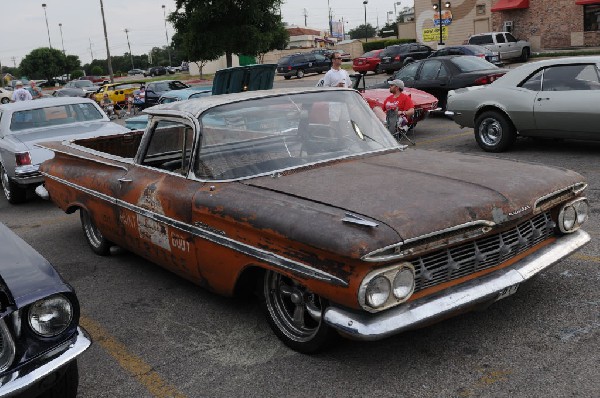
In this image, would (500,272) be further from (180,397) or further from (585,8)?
(585,8)

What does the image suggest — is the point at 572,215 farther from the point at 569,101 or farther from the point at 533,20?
the point at 533,20

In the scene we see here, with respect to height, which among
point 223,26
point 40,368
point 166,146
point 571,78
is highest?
point 223,26

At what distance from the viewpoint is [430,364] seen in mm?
3418

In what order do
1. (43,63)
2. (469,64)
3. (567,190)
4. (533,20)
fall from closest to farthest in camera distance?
(567,190), (469,64), (533,20), (43,63)

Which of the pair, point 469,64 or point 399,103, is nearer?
point 399,103

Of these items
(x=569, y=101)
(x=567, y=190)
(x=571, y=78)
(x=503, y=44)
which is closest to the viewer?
(x=567, y=190)

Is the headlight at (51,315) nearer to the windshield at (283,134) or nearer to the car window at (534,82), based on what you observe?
the windshield at (283,134)

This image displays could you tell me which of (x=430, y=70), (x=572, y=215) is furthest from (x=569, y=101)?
(x=430, y=70)

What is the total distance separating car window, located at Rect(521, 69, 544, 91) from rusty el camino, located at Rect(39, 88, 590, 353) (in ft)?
16.3

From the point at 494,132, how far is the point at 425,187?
6541mm

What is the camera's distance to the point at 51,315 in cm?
280

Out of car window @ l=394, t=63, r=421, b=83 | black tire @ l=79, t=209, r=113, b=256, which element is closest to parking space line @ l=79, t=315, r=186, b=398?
black tire @ l=79, t=209, r=113, b=256

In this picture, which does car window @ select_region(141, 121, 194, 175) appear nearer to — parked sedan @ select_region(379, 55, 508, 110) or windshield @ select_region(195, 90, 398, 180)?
windshield @ select_region(195, 90, 398, 180)

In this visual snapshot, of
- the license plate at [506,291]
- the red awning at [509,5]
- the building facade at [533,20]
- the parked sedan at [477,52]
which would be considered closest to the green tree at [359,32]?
the building facade at [533,20]
